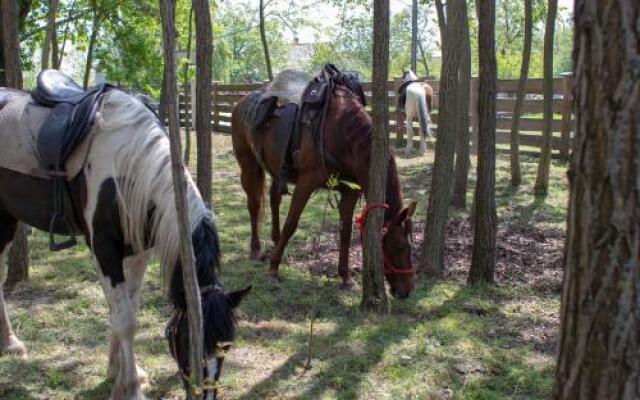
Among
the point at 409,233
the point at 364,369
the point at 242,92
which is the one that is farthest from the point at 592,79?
the point at 242,92

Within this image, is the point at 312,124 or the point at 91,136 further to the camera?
the point at 312,124

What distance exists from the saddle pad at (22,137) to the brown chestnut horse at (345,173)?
91.1 inches

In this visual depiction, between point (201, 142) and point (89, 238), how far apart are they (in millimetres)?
1177

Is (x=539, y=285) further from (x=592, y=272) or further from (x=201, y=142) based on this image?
(x=592, y=272)

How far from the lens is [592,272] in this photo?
1.60m

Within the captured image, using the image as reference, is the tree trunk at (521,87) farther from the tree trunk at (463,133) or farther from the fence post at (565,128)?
the fence post at (565,128)

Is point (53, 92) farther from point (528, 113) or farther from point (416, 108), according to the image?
point (528, 113)

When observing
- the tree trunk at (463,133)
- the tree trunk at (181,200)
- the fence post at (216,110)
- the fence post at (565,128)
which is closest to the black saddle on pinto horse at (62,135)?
the tree trunk at (181,200)

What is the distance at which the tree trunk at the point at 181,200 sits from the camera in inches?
82.7

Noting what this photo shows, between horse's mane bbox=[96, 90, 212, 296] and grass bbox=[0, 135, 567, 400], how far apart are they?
3.14ft

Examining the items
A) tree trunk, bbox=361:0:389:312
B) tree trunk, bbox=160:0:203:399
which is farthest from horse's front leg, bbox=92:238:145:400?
tree trunk, bbox=361:0:389:312

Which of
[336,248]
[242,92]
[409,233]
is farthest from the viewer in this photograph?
[242,92]

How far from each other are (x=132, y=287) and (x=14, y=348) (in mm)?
1034

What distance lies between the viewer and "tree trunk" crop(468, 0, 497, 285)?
5.04 metres
